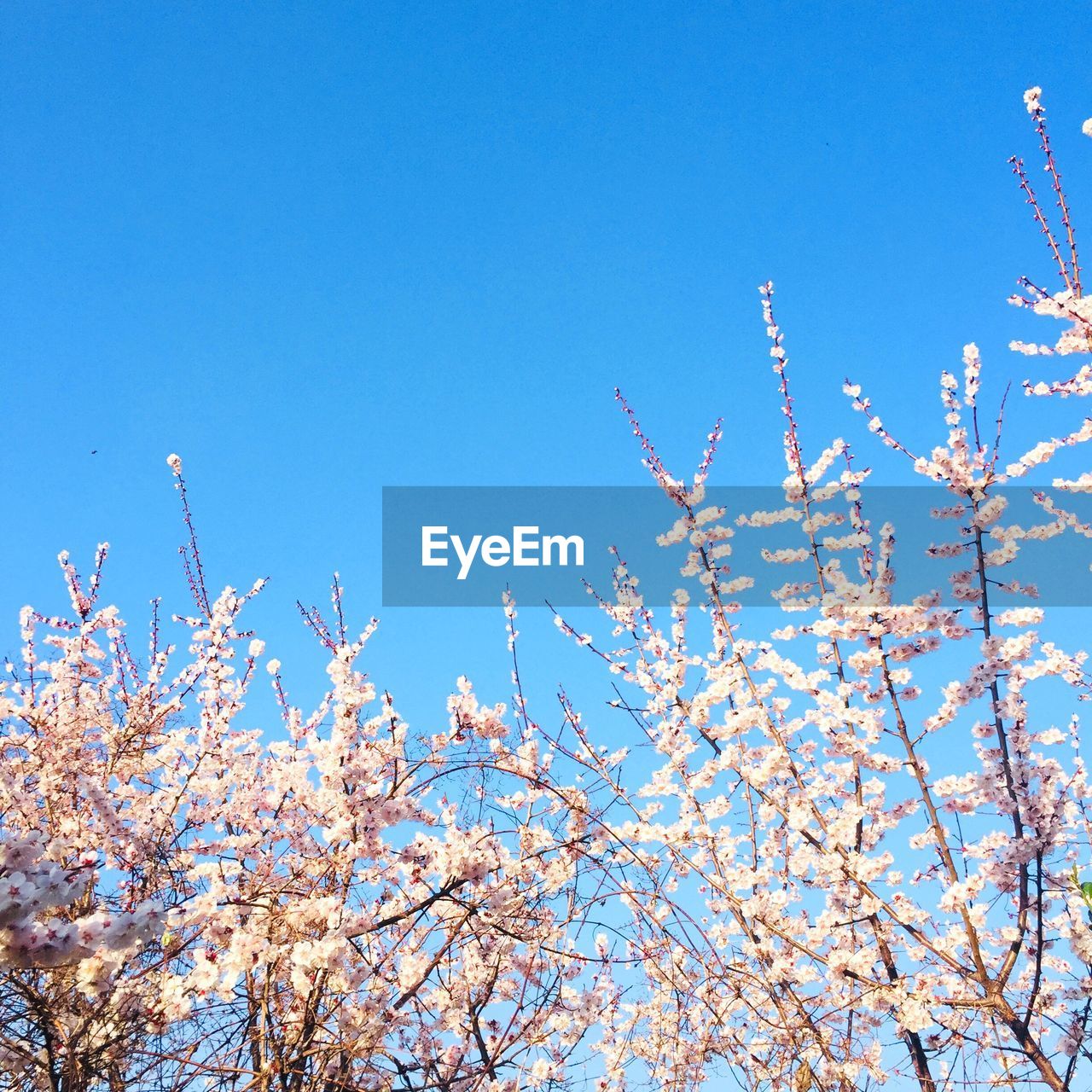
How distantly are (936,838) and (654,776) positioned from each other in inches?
84.0

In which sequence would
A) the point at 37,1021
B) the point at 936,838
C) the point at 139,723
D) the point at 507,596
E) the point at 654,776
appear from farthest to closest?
the point at 507,596, the point at 654,776, the point at 139,723, the point at 936,838, the point at 37,1021

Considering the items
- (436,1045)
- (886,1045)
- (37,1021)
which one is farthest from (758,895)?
(37,1021)

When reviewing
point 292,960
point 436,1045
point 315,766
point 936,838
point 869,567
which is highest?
point 869,567

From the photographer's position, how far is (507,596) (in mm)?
7422

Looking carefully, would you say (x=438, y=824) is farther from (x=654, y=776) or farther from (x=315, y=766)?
(x=654, y=776)

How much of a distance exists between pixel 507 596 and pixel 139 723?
9.25ft

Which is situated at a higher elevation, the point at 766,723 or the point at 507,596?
the point at 507,596

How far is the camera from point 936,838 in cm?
538

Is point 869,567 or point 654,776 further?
point 654,776

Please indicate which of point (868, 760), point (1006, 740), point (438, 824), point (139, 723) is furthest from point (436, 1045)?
point (1006, 740)

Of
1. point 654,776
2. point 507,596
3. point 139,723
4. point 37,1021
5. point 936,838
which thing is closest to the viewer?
point 37,1021

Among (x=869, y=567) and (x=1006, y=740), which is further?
(x=869, y=567)

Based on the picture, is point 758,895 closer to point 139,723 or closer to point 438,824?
point 438,824

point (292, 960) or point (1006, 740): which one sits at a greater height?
point (1006, 740)
